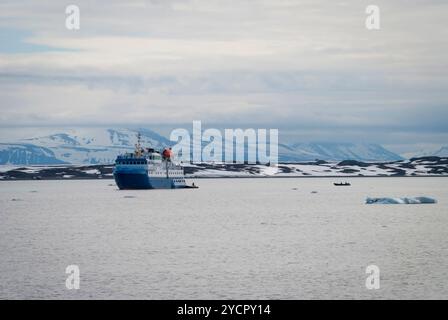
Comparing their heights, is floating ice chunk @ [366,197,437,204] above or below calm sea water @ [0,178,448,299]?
above

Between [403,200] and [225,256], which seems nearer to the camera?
[225,256]

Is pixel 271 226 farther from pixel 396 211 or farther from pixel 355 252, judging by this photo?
pixel 396 211

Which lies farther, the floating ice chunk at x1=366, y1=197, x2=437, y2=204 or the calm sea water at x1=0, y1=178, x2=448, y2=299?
the floating ice chunk at x1=366, y1=197, x2=437, y2=204

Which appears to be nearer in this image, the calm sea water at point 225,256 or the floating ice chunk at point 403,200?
the calm sea water at point 225,256

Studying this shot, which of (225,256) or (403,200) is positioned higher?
(403,200)

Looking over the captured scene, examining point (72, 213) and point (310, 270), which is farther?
point (72, 213)

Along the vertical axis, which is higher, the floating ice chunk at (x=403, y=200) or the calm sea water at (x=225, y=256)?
the floating ice chunk at (x=403, y=200)

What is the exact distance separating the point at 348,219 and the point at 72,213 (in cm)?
4719

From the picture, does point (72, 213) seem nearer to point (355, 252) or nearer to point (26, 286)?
point (355, 252)
